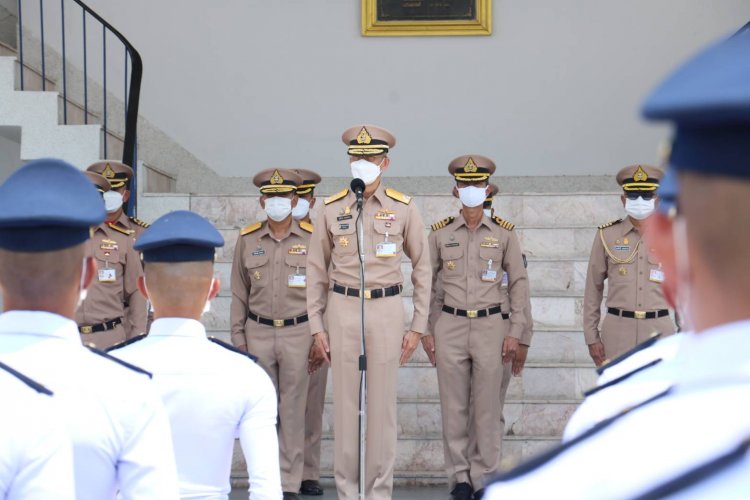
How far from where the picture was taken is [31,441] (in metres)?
1.47

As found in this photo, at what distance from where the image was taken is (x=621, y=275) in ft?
19.8

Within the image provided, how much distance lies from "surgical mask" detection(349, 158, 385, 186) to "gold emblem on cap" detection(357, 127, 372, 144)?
0.09 meters

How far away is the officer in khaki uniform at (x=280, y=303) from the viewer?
5762 mm

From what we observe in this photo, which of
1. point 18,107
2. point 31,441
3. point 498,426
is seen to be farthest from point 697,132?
point 18,107

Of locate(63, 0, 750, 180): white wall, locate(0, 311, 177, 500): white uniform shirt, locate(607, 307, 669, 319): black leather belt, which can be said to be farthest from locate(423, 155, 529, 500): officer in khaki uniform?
locate(0, 311, 177, 500): white uniform shirt

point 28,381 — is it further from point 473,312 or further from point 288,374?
point 473,312

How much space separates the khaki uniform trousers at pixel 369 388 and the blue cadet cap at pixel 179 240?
2760 millimetres

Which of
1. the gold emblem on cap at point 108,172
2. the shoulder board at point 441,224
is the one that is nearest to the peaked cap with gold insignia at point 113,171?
the gold emblem on cap at point 108,172

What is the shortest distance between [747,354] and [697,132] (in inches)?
6.1

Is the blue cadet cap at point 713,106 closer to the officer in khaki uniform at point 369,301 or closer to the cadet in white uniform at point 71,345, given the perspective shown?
the cadet in white uniform at point 71,345

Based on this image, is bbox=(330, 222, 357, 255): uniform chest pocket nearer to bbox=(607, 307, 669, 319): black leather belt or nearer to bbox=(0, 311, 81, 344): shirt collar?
bbox=(607, 307, 669, 319): black leather belt

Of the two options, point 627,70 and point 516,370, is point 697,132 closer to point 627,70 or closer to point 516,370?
point 516,370

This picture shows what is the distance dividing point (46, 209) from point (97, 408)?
1.03 feet

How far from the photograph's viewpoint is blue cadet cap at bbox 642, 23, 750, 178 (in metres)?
0.70
